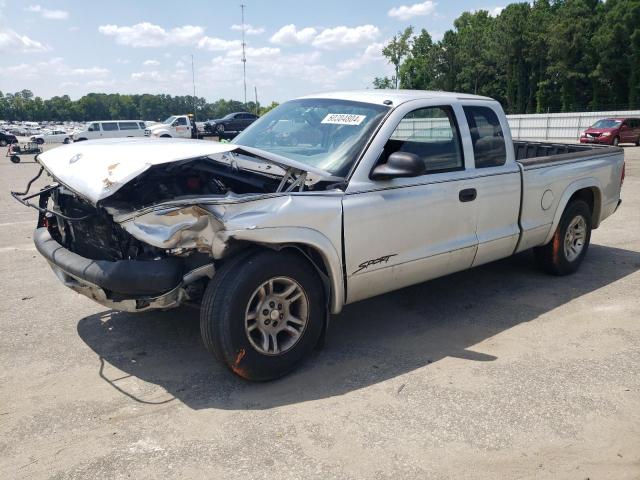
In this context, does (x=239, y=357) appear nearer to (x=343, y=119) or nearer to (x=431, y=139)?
(x=343, y=119)

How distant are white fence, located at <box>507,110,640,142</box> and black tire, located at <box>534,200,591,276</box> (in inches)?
1167

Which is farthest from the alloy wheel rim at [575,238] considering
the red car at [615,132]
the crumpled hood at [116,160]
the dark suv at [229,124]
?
the dark suv at [229,124]

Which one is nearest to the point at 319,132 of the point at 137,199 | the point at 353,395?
the point at 137,199

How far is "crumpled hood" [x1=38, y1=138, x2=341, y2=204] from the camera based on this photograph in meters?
3.49

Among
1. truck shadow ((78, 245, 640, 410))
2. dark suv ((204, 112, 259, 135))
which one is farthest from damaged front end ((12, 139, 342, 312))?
dark suv ((204, 112, 259, 135))

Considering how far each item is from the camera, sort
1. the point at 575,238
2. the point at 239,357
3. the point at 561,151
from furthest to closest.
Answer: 1. the point at 561,151
2. the point at 575,238
3. the point at 239,357

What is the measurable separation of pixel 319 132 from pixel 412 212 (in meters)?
0.98

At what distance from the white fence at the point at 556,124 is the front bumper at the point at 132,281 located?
33343 millimetres

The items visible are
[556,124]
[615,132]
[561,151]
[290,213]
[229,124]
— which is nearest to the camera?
[290,213]

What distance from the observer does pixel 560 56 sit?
63.0 meters

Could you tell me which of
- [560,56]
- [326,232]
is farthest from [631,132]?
[560,56]

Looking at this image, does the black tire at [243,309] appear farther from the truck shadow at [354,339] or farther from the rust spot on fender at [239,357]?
the truck shadow at [354,339]

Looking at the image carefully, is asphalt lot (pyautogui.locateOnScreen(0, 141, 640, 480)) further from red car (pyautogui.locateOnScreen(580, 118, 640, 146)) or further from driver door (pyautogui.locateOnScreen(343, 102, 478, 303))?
red car (pyautogui.locateOnScreen(580, 118, 640, 146))

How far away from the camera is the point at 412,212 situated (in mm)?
4180
